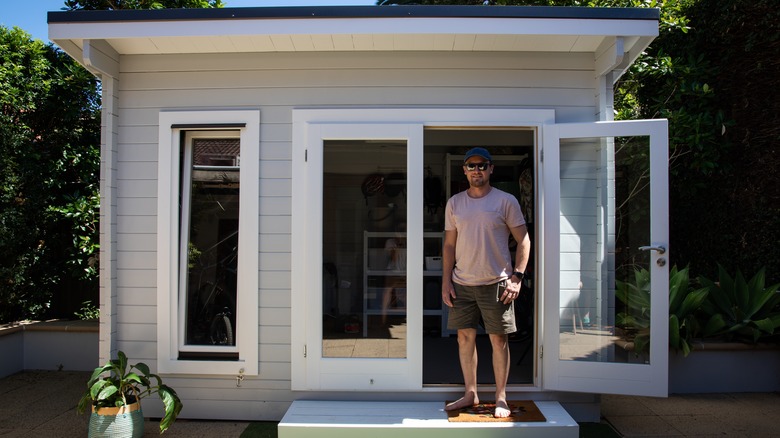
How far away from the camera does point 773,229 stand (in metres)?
4.73

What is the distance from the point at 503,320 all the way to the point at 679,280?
2.04m

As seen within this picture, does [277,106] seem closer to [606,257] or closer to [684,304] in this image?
[606,257]

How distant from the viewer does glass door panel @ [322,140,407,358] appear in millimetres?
3537

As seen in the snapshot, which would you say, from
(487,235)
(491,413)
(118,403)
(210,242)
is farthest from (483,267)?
(118,403)

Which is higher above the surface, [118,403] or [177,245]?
[177,245]

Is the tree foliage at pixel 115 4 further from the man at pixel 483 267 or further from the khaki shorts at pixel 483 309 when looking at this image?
the khaki shorts at pixel 483 309

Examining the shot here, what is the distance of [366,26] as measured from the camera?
3258mm

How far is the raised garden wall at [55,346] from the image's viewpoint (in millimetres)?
4875

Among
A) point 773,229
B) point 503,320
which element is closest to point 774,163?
point 773,229

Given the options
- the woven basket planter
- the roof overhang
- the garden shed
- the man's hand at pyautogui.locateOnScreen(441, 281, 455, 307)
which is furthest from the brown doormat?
the roof overhang

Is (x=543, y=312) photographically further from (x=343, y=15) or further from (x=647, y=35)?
(x=343, y=15)

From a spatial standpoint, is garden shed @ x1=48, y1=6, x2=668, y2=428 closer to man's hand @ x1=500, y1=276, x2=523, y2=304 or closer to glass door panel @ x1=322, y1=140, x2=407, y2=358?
glass door panel @ x1=322, y1=140, x2=407, y2=358

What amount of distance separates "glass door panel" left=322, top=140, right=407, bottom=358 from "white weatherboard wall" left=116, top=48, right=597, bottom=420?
0.94 ft

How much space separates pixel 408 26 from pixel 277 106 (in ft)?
3.39
